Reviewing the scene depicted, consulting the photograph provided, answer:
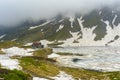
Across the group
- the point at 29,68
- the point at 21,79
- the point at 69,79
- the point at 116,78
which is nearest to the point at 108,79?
the point at 116,78

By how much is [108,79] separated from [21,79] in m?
40.0

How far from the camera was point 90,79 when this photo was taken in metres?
95.0

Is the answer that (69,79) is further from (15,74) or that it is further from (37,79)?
(15,74)

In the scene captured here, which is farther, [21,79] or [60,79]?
[60,79]

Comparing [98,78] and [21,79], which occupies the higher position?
[98,78]

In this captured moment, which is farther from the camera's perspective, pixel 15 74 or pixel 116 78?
pixel 116 78

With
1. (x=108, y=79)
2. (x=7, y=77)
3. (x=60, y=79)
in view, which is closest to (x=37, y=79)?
(x=60, y=79)

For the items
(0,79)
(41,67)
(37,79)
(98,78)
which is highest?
(41,67)

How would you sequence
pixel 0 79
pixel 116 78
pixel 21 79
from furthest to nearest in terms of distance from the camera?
1. pixel 116 78
2. pixel 21 79
3. pixel 0 79

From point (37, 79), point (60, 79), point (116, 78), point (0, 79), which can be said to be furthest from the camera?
point (116, 78)

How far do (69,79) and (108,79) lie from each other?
11.8 meters

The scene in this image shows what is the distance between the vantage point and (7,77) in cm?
5775

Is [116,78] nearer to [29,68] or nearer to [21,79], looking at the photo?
[29,68]

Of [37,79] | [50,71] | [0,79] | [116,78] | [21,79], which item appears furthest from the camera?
[50,71]
